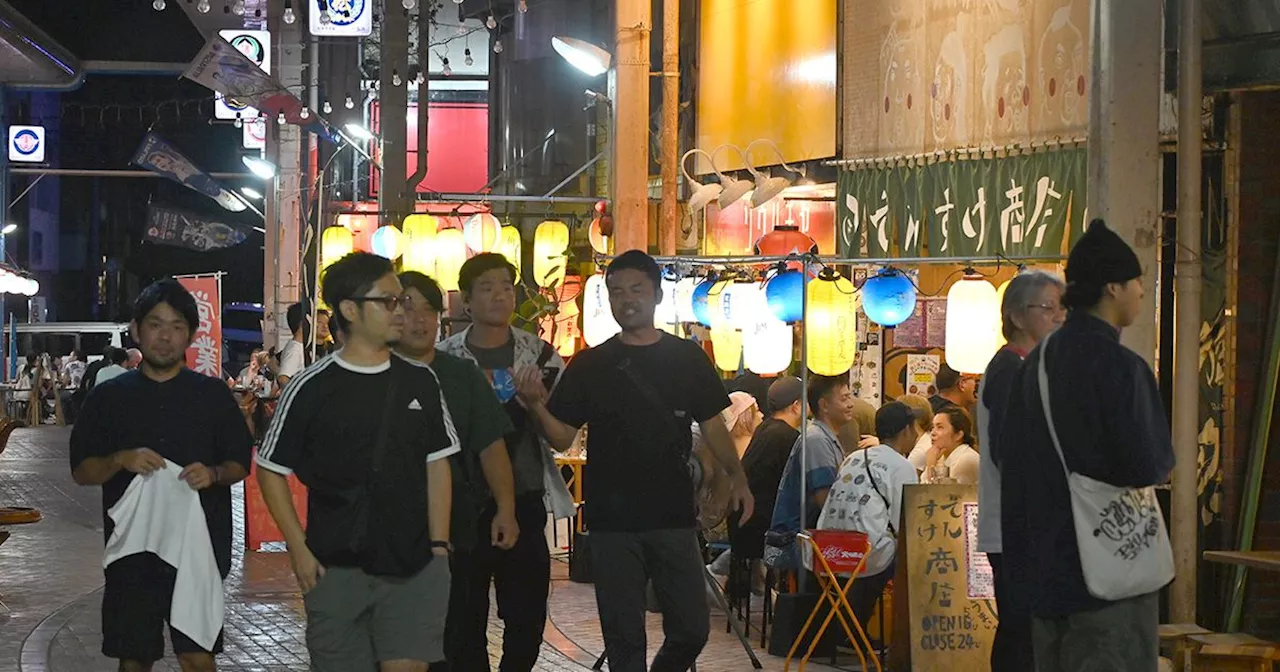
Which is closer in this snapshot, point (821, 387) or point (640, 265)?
point (640, 265)

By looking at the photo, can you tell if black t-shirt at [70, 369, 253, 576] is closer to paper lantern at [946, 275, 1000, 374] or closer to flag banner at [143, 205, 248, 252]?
paper lantern at [946, 275, 1000, 374]

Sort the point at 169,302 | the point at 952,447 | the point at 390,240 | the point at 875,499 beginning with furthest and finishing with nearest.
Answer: the point at 390,240
the point at 952,447
the point at 875,499
the point at 169,302

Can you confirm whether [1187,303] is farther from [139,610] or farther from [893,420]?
[139,610]

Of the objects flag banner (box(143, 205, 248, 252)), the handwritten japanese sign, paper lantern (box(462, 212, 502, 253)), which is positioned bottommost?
the handwritten japanese sign

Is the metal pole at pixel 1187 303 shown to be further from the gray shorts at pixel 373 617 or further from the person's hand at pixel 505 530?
the gray shorts at pixel 373 617

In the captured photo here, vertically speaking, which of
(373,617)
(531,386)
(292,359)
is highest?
(531,386)

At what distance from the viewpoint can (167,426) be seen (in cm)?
760

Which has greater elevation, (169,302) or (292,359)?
(169,302)

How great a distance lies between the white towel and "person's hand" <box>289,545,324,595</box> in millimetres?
1642

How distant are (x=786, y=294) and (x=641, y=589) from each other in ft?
19.6

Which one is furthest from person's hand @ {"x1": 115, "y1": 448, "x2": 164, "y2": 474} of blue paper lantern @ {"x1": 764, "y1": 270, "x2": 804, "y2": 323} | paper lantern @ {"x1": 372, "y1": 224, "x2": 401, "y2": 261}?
paper lantern @ {"x1": 372, "y1": 224, "x2": 401, "y2": 261}

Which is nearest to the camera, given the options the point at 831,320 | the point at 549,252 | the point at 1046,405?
the point at 1046,405

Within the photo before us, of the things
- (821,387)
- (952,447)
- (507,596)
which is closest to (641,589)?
(507,596)

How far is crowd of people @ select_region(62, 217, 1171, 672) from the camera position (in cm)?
603
